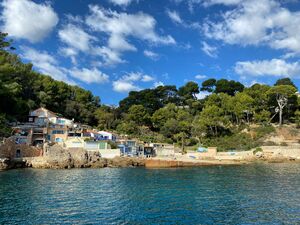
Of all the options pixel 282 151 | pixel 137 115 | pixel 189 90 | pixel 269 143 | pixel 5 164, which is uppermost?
pixel 189 90

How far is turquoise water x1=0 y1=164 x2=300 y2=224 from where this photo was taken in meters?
14.3

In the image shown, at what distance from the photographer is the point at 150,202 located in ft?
58.9

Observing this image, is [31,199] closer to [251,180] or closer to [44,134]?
[251,180]

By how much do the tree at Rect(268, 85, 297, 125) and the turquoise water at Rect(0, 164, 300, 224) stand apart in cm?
4490

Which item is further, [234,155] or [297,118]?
[297,118]

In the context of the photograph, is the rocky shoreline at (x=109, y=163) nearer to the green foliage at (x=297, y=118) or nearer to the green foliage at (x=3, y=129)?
the green foliage at (x=3, y=129)

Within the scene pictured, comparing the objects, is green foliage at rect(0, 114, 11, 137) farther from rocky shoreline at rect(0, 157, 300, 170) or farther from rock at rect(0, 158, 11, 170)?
rock at rect(0, 158, 11, 170)

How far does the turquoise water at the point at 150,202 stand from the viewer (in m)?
14.3

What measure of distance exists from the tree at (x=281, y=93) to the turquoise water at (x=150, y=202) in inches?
1768

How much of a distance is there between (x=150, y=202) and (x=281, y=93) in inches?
2311

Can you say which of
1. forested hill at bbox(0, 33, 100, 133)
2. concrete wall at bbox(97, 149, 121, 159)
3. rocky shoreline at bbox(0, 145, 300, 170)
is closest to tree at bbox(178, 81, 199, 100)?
forested hill at bbox(0, 33, 100, 133)

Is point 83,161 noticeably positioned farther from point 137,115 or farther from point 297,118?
point 297,118

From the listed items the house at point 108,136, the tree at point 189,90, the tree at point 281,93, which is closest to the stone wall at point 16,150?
the house at point 108,136

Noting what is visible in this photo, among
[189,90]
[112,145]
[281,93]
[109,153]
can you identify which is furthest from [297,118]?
[109,153]
